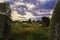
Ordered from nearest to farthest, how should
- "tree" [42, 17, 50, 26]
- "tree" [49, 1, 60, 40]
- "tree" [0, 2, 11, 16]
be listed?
"tree" [49, 1, 60, 40], "tree" [42, 17, 50, 26], "tree" [0, 2, 11, 16]

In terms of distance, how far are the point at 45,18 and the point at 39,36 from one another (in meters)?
8.20

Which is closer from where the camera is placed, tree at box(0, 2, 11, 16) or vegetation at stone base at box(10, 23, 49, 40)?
vegetation at stone base at box(10, 23, 49, 40)

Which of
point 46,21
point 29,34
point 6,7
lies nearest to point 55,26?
point 29,34

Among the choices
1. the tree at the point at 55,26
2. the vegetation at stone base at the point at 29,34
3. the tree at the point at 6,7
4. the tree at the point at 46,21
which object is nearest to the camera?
the tree at the point at 55,26

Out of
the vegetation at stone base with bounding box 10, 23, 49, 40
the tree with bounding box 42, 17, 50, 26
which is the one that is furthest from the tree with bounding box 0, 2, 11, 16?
the vegetation at stone base with bounding box 10, 23, 49, 40

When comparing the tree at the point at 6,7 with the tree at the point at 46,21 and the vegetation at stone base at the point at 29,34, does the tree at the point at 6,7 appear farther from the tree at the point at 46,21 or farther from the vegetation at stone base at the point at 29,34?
the vegetation at stone base at the point at 29,34

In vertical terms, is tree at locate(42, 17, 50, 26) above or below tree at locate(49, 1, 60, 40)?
below

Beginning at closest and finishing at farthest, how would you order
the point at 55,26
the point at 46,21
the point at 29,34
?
the point at 55,26, the point at 29,34, the point at 46,21

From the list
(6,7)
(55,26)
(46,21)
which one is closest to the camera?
(55,26)

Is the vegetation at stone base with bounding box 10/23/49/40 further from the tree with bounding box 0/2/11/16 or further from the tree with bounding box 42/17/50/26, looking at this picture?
the tree with bounding box 0/2/11/16

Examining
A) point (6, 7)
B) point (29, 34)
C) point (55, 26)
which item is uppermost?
point (6, 7)

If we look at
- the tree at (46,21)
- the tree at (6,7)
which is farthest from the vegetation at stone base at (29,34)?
the tree at (6,7)

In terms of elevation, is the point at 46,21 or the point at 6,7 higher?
the point at 6,7

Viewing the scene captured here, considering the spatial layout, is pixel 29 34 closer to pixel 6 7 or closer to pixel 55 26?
pixel 55 26
